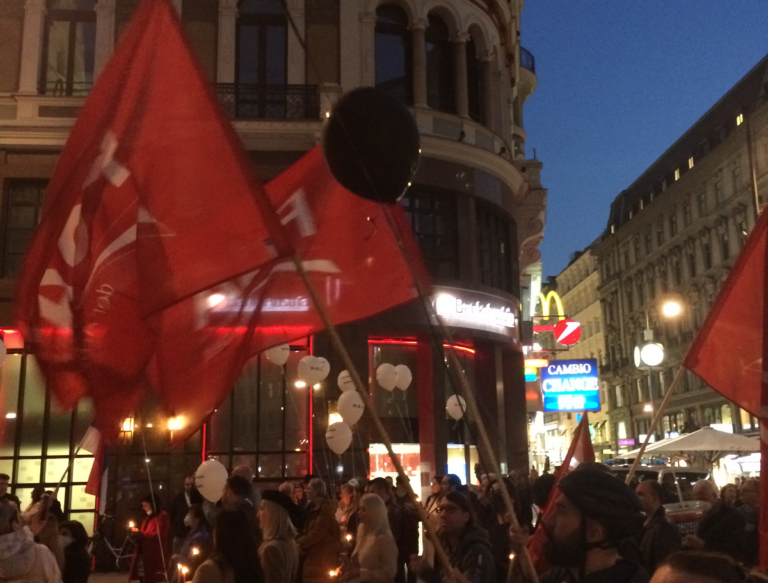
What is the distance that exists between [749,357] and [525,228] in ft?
73.3

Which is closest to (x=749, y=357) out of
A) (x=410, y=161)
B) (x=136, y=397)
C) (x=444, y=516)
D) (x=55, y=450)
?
(x=444, y=516)

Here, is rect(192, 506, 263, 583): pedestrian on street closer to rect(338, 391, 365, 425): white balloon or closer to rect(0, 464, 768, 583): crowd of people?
rect(0, 464, 768, 583): crowd of people

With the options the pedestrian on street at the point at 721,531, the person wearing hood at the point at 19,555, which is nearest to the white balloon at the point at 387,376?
the pedestrian on street at the point at 721,531

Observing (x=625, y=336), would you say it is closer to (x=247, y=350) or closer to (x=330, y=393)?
(x=330, y=393)

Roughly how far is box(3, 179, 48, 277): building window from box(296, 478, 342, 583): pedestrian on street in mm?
14192

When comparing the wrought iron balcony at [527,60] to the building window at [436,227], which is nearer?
the building window at [436,227]

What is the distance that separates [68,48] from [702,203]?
54.9 meters

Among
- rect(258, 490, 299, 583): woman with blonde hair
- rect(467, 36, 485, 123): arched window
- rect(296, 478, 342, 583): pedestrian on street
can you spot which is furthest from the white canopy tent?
rect(258, 490, 299, 583): woman with blonde hair

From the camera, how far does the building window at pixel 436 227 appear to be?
69.6 feet

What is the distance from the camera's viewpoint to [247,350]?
4.97 m

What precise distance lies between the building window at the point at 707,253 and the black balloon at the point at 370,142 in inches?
2484

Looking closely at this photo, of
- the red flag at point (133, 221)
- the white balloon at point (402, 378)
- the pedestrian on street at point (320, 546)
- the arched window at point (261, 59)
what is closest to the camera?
the red flag at point (133, 221)

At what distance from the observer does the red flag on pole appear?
6.23 m

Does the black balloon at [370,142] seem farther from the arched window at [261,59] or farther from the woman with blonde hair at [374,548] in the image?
the arched window at [261,59]
